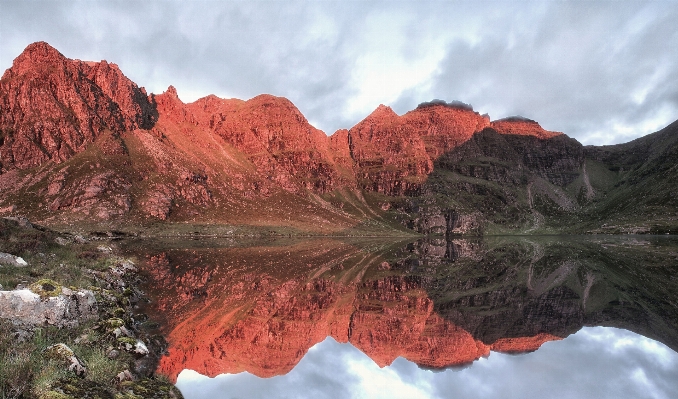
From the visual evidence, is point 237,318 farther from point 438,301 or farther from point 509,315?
point 509,315

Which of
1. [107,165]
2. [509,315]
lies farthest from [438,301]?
[107,165]

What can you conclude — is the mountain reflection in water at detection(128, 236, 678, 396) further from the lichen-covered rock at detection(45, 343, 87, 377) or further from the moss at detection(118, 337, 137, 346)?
the lichen-covered rock at detection(45, 343, 87, 377)

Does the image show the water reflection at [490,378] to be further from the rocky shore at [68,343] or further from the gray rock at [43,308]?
the gray rock at [43,308]

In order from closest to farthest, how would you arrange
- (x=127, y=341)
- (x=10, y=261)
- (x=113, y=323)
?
(x=127, y=341) → (x=113, y=323) → (x=10, y=261)

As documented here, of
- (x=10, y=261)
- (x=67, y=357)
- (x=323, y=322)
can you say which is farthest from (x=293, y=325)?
(x=10, y=261)

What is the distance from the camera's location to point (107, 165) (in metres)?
187

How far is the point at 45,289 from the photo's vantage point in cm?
1420

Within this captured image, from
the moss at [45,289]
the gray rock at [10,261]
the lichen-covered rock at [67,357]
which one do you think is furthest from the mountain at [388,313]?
the gray rock at [10,261]

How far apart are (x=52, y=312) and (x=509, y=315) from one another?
2591 cm

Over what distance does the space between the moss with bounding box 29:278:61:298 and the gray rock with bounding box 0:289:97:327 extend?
182mm

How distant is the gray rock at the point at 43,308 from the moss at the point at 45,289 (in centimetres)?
18

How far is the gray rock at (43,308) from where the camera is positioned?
11933 mm

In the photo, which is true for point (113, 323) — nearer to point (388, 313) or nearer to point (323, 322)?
point (323, 322)

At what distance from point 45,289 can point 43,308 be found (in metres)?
1.50
